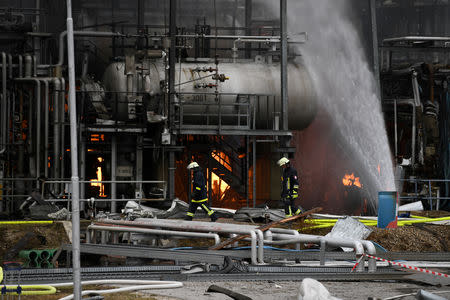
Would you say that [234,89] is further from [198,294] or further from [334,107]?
[198,294]

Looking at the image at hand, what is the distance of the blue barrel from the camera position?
15344mm

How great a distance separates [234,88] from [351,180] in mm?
6354

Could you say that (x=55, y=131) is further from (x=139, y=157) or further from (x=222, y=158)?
(x=222, y=158)

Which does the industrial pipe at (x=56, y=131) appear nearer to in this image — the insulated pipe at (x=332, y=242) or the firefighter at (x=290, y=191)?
the firefighter at (x=290, y=191)

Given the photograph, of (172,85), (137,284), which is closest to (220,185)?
(172,85)

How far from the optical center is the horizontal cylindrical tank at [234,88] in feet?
78.2

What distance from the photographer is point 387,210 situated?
15633 millimetres

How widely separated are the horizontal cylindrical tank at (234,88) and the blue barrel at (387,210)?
826 centimetres

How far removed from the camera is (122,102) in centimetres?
2333

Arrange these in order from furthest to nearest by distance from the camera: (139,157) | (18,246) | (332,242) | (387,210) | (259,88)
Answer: (259,88) → (139,157) → (18,246) → (387,210) → (332,242)

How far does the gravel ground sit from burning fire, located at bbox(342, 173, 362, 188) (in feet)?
53.8

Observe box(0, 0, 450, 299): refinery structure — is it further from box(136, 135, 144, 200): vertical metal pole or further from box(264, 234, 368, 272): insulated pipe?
box(264, 234, 368, 272): insulated pipe

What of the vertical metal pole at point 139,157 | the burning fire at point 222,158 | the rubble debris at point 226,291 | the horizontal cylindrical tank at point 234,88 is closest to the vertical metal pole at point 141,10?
the horizontal cylindrical tank at point 234,88

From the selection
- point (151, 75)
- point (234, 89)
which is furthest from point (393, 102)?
point (151, 75)
